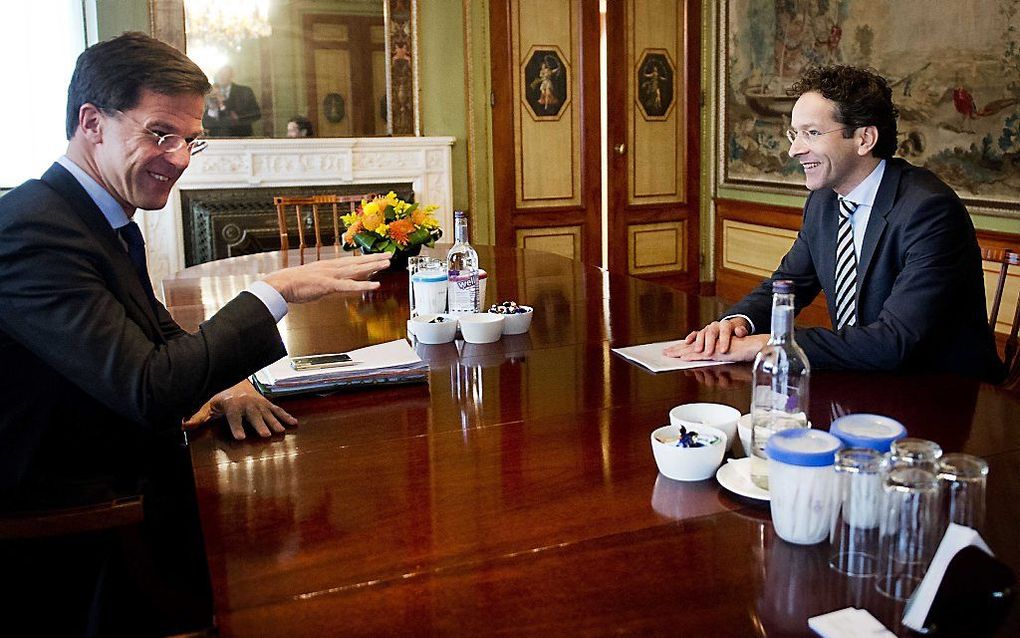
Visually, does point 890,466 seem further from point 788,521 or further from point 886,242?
point 886,242

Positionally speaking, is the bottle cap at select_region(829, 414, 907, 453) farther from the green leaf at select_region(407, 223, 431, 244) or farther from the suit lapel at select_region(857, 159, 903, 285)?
the green leaf at select_region(407, 223, 431, 244)

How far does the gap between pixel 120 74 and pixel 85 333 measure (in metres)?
0.47

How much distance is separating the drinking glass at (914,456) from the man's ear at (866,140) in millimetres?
1497

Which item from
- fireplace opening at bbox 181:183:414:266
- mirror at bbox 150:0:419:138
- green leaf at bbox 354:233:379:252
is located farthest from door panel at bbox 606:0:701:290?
green leaf at bbox 354:233:379:252

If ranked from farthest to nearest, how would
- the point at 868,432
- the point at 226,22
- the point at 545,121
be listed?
the point at 545,121
the point at 226,22
the point at 868,432

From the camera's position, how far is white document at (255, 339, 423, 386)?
1.90 m

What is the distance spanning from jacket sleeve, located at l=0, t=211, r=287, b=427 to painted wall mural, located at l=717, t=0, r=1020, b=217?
163 inches

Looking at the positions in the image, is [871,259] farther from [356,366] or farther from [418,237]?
[418,237]

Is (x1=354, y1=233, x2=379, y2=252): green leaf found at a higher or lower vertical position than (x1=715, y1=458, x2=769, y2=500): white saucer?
higher

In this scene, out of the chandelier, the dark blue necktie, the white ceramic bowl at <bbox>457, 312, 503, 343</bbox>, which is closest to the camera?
the dark blue necktie

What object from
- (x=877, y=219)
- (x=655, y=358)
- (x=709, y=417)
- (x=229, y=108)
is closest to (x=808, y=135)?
(x=877, y=219)

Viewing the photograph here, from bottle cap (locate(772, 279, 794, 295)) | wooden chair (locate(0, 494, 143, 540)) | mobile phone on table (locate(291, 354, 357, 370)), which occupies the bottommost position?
wooden chair (locate(0, 494, 143, 540))

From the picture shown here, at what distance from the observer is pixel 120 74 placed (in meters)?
1.66

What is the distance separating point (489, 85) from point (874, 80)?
4.00 meters
